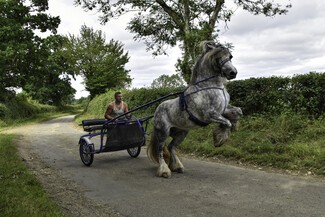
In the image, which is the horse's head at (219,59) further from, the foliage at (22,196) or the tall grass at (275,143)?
the foliage at (22,196)

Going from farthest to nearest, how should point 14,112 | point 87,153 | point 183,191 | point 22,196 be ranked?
point 14,112 < point 87,153 < point 183,191 < point 22,196

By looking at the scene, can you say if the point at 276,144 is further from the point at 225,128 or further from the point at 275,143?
the point at 225,128

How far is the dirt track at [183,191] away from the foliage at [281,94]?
3.90 metres

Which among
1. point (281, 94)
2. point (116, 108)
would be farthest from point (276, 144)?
point (116, 108)

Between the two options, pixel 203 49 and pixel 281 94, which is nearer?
pixel 203 49

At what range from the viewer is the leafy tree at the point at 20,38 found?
84.1ft

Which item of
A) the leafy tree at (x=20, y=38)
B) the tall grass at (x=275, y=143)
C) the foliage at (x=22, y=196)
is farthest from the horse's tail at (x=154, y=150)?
the leafy tree at (x=20, y=38)

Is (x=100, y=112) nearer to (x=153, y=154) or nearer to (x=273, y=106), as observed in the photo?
(x=273, y=106)

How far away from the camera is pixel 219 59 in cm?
581

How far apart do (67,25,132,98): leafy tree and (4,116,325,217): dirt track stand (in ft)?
114

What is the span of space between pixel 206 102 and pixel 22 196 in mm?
3544

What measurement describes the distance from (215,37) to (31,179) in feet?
36.5

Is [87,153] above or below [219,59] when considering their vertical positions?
below

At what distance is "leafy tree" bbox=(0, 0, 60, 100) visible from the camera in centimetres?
2562
